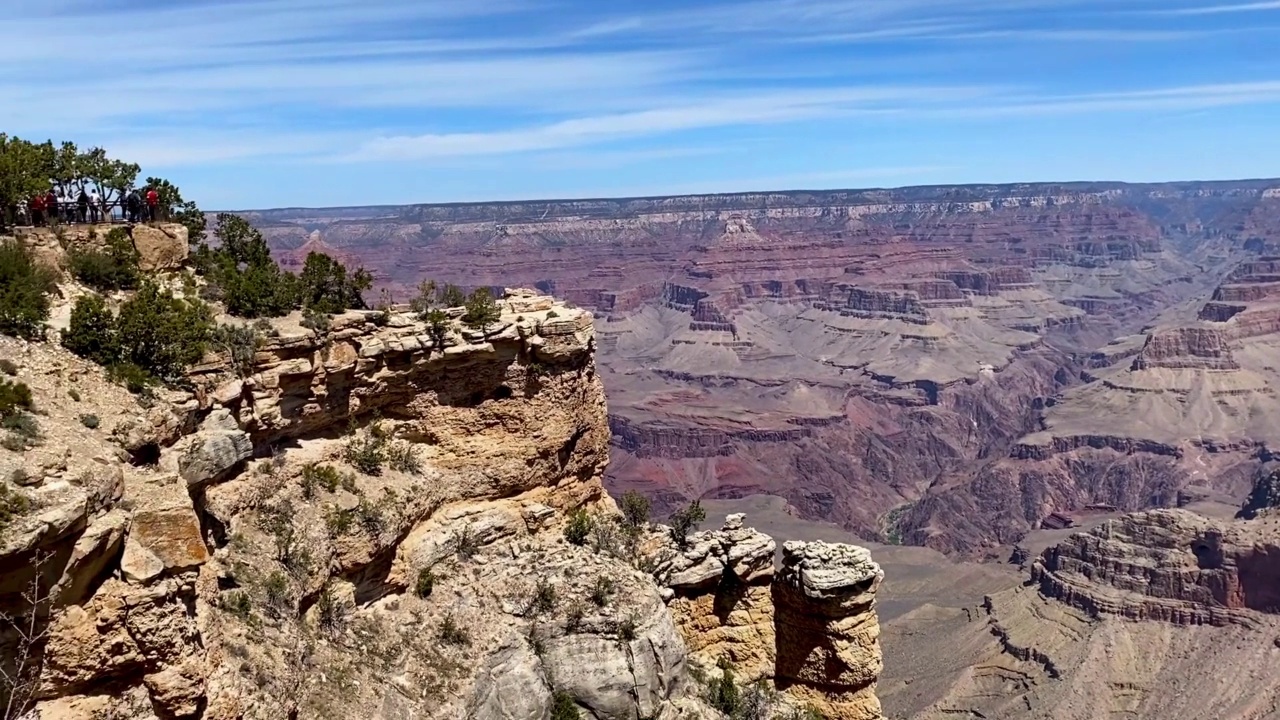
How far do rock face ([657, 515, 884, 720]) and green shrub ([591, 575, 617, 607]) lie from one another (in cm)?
287

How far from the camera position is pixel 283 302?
21.6m

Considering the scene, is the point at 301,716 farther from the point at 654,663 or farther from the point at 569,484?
the point at 569,484

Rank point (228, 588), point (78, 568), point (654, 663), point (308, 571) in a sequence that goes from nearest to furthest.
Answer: point (78, 568), point (228, 588), point (308, 571), point (654, 663)

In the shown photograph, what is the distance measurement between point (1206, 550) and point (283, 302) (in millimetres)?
78593

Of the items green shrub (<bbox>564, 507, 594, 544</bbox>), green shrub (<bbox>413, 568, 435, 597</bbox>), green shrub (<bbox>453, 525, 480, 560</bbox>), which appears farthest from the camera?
green shrub (<bbox>564, 507, 594, 544</bbox>)

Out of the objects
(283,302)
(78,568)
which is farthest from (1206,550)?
(78,568)

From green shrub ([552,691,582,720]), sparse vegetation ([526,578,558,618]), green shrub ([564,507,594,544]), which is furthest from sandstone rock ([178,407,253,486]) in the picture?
green shrub ([564,507,594,544])

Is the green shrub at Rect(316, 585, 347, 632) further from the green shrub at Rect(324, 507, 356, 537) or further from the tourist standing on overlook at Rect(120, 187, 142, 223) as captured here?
the tourist standing on overlook at Rect(120, 187, 142, 223)

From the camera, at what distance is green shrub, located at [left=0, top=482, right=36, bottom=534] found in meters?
10.4

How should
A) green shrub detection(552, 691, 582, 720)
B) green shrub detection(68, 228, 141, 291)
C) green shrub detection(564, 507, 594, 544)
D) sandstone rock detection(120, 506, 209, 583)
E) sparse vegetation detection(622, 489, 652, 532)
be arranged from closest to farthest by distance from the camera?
sandstone rock detection(120, 506, 209, 583) → green shrub detection(68, 228, 141, 291) → green shrub detection(552, 691, 582, 720) → green shrub detection(564, 507, 594, 544) → sparse vegetation detection(622, 489, 652, 532)

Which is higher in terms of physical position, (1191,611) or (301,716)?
(301,716)

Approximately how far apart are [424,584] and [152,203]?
11134 mm

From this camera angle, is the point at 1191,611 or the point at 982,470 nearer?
the point at 1191,611

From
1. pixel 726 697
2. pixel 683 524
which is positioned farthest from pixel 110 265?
pixel 726 697
